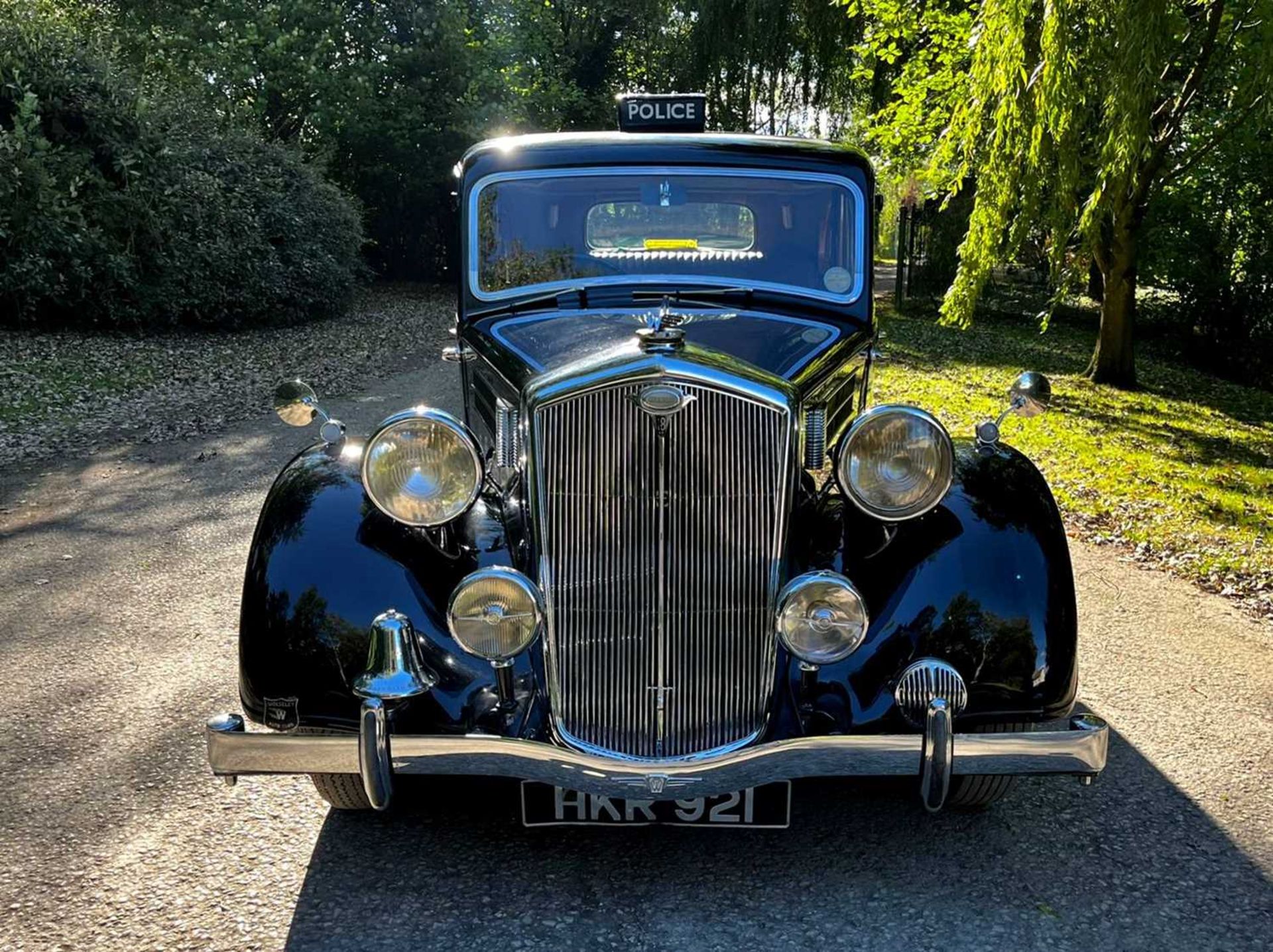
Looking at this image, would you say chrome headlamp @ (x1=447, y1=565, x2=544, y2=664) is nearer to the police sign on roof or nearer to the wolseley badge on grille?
the wolseley badge on grille

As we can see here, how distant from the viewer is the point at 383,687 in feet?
8.78

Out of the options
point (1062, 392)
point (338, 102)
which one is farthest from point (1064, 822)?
point (338, 102)

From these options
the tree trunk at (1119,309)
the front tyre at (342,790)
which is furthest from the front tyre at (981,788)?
the tree trunk at (1119,309)

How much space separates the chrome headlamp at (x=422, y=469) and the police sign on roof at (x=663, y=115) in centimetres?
236

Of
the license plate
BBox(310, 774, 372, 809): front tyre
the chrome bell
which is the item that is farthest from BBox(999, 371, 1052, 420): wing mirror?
BBox(310, 774, 372, 809): front tyre

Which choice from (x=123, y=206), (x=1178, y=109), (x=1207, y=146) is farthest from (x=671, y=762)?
(x=123, y=206)

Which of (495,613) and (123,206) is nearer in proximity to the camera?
(495,613)

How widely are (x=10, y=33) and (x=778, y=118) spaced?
1482 centimetres

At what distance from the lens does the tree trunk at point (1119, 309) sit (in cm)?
1147

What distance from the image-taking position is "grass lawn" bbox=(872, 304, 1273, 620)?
6.25 m

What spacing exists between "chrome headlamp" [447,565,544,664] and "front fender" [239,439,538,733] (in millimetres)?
108

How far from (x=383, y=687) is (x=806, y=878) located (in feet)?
4.20

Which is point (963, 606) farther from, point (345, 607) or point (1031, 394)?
point (345, 607)

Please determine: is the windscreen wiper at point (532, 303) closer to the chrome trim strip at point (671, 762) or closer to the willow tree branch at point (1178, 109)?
the chrome trim strip at point (671, 762)
